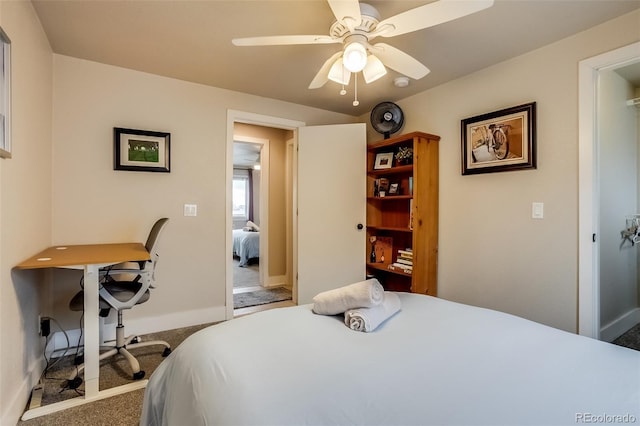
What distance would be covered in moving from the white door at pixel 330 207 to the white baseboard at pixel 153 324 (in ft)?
3.08

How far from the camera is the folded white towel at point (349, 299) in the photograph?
1333 mm

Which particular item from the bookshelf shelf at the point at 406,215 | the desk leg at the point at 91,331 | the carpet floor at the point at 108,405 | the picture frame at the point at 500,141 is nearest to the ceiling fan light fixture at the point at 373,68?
the bookshelf shelf at the point at 406,215

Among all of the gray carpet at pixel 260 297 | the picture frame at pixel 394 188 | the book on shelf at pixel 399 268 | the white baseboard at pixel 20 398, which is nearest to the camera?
the white baseboard at pixel 20 398

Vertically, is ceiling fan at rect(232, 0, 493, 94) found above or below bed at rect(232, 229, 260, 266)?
above

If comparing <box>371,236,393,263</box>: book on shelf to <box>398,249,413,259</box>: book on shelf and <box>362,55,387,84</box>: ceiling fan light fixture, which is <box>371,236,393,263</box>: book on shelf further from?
<box>362,55,387,84</box>: ceiling fan light fixture

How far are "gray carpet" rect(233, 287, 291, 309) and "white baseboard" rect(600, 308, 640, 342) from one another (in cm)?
305

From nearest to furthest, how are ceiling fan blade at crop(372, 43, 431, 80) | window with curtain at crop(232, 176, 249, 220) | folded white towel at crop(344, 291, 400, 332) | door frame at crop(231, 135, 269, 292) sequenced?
folded white towel at crop(344, 291, 400, 332) < ceiling fan blade at crop(372, 43, 431, 80) < door frame at crop(231, 135, 269, 292) < window with curtain at crop(232, 176, 249, 220)

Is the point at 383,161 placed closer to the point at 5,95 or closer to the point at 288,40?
the point at 288,40

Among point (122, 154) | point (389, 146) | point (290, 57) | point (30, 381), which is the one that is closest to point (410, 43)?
point (290, 57)

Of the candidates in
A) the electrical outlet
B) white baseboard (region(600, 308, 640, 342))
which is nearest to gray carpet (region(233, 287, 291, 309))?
the electrical outlet

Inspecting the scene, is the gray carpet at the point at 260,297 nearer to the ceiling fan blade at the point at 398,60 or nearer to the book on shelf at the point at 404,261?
the book on shelf at the point at 404,261

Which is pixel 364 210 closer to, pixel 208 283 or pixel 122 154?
pixel 208 283

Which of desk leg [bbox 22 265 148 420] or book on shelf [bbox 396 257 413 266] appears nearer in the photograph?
desk leg [bbox 22 265 148 420]

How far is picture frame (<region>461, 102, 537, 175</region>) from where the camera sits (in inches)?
89.3
